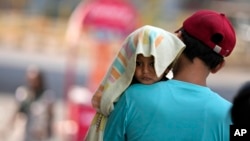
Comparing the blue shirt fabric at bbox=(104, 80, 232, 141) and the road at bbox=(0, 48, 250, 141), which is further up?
the blue shirt fabric at bbox=(104, 80, 232, 141)

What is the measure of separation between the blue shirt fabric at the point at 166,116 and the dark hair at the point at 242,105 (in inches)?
15.8

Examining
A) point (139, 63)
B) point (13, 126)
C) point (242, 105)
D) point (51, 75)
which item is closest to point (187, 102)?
point (139, 63)

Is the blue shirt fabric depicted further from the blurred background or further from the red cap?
the blurred background

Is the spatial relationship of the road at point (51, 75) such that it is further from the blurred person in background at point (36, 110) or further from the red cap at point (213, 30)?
the red cap at point (213, 30)

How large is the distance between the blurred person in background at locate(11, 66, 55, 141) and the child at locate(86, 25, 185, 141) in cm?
534

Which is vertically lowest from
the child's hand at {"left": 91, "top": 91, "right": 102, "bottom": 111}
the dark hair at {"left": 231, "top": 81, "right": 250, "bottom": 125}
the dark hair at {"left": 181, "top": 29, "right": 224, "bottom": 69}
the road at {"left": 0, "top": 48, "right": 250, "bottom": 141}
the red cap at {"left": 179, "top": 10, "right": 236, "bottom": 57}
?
the road at {"left": 0, "top": 48, "right": 250, "bottom": 141}

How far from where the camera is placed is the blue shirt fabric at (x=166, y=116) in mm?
2521

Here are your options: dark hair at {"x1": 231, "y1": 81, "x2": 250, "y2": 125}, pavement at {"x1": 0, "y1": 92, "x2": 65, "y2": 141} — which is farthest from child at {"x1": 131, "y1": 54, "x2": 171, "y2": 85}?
pavement at {"x1": 0, "y1": 92, "x2": 65, "y2": 141}

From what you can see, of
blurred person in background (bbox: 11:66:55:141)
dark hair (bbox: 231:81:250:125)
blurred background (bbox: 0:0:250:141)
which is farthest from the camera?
blurred background (bbox: 0:0:250:141)

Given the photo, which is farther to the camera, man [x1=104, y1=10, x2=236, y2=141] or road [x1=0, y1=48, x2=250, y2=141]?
road [x1=0, y1=48, x2=250, y2=141]

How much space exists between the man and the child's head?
0.02 meters

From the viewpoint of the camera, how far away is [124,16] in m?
7.96

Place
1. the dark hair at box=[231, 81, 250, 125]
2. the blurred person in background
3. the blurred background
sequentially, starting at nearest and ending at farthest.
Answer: the dark hair at box=[231, 81, 250, 125]
the blurred person in background
the blurred background

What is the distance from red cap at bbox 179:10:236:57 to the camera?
2588 millimetres
